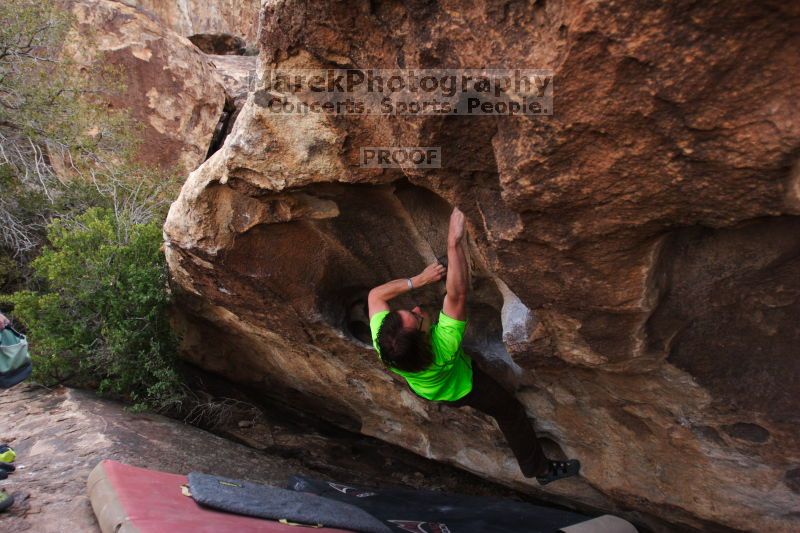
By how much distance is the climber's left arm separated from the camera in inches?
127

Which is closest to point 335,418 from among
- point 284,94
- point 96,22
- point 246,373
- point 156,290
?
point 246,373

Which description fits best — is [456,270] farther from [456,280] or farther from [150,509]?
[150,509]

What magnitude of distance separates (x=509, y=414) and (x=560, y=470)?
55 cm

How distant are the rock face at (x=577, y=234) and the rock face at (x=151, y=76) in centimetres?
324

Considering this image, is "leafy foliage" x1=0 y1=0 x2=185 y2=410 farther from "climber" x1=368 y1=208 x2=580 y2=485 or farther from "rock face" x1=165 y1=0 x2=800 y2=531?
"climber" x1=368 y1=208 x2=580 y2=485

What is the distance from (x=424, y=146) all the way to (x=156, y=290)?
291 centimetres

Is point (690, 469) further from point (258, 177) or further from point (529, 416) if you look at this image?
point (258, 177)

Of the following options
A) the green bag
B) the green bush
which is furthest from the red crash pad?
the green bush

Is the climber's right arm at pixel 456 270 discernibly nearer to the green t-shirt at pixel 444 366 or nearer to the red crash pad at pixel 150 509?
the green t-shirt at pixel 444 366

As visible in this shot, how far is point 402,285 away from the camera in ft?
10.7

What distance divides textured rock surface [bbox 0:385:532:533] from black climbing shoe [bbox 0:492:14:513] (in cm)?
3

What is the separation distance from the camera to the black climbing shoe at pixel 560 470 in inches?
146

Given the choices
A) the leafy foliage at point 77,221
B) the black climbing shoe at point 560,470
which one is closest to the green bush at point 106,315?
the leafy foliage at point 77,221

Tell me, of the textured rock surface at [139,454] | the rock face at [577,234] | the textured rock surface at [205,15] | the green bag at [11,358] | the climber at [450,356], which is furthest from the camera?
the textured rock surface at [205,15]
